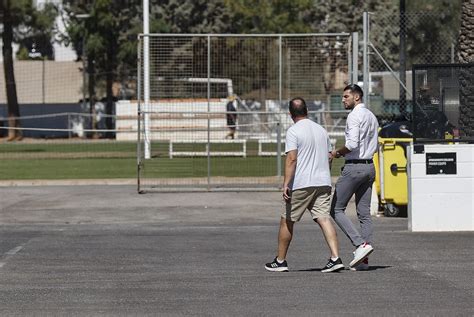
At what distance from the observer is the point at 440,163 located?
593 inches

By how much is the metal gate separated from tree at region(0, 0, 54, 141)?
21.1m

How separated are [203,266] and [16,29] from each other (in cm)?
6865

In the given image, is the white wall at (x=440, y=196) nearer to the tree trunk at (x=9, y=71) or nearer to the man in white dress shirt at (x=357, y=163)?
the man in white dress shirt at (x=357, y=163)

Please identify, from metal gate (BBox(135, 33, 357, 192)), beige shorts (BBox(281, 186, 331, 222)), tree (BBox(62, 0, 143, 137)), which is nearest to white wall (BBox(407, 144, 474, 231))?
beige shorts (BBox(281, 186, 331, 222))

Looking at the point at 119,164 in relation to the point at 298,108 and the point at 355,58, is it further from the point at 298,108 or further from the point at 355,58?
the point at 298,108

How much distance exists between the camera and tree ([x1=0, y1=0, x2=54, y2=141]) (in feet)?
169

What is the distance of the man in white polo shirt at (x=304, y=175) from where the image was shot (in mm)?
11227

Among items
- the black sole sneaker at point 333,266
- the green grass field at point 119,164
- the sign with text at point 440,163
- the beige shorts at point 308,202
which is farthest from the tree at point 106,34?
the black sole sneaker at point 333,266

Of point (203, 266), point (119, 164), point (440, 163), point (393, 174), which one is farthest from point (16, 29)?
point (203, 266)

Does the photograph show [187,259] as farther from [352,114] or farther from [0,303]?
[0,303]

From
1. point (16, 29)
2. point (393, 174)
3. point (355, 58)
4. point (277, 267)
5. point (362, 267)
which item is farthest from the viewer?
point (16, 29)

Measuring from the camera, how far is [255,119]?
33062 mm

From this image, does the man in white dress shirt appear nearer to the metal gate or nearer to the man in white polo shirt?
the man in white polo shirt

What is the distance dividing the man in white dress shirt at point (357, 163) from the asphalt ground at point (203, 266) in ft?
1.86
